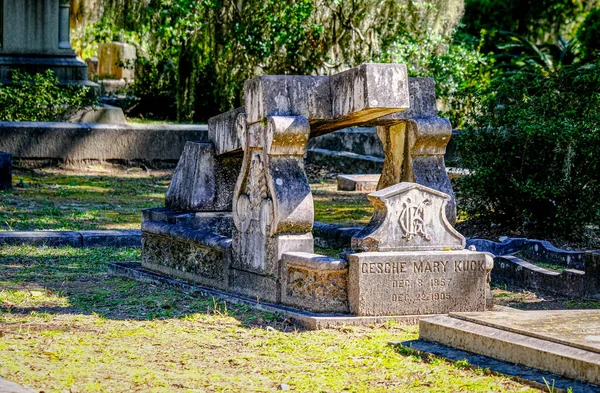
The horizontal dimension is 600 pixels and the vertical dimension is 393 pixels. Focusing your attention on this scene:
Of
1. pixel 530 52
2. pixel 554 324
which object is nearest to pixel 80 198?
pixel 554 324

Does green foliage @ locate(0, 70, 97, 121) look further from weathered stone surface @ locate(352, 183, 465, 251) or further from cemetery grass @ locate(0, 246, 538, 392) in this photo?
weathered stone surface @ locate(352, 183, 465, 251)

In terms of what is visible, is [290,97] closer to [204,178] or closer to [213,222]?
[204,178]

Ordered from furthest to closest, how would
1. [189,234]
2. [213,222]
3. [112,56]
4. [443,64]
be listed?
1. [112,56]
2. [443,64]
3. [213,222]
4. [189,234]

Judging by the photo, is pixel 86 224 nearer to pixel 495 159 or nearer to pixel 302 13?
pixel 495 159

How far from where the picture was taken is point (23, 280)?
8.23 m

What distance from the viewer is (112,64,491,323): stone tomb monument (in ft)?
22.4

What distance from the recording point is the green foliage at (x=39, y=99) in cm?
1683

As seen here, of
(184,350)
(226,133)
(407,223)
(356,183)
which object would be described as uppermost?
(226,133)

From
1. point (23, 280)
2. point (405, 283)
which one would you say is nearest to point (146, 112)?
point (23, 280)

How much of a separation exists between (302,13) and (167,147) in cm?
456

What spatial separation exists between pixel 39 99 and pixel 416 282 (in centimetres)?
1158

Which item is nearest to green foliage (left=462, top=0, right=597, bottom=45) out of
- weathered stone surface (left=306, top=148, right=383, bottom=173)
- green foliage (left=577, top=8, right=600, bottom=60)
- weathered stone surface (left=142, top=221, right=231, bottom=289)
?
green foliage (left=577, top=8, right=600, bottom=60)

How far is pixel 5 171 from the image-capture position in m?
13.6

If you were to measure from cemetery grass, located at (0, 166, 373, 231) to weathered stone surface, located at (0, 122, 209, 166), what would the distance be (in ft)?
0.80
